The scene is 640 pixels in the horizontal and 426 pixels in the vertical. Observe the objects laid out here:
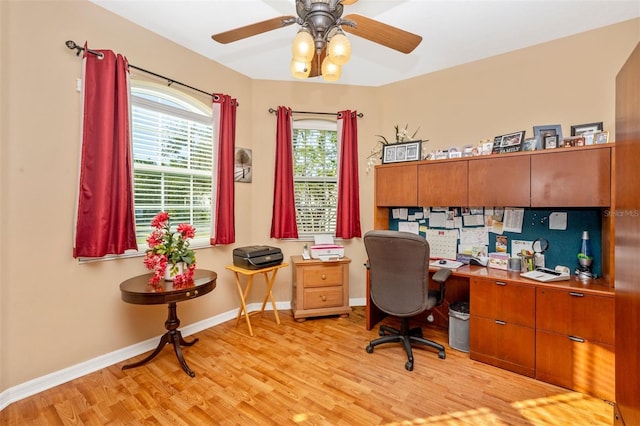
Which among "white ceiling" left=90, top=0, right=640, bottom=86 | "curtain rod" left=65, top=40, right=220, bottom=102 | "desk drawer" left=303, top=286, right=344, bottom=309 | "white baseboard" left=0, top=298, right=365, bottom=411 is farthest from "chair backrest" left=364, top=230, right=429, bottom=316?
"curtain rod" left=65, top=40, right=220, bottom=102

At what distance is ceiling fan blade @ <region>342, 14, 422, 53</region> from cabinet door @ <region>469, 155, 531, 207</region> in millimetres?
1254

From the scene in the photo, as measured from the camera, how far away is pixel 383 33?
5.57 ft

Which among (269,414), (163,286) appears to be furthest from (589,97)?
(163,286)

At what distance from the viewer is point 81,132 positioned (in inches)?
82.9

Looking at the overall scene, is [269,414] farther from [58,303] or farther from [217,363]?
[58,303]

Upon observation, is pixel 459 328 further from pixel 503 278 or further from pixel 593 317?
pixel 593 317

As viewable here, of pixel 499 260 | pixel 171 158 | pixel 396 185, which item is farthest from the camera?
pixel 396 185

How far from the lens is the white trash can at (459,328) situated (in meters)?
2.50

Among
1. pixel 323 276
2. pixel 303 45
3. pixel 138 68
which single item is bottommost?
pixel 323 276

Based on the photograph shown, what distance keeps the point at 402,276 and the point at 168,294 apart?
1733mm

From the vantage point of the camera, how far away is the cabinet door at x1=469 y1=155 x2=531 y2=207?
2.30 meters

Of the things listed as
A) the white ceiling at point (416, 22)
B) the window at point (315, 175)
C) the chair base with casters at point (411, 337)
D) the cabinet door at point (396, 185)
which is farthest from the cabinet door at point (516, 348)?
the white ceiling at point (416, 22)

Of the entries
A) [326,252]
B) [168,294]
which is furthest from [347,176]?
[168,294]

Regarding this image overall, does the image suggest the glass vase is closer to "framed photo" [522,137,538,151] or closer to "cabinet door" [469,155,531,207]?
"cabinet door" [469,155,531,207]
